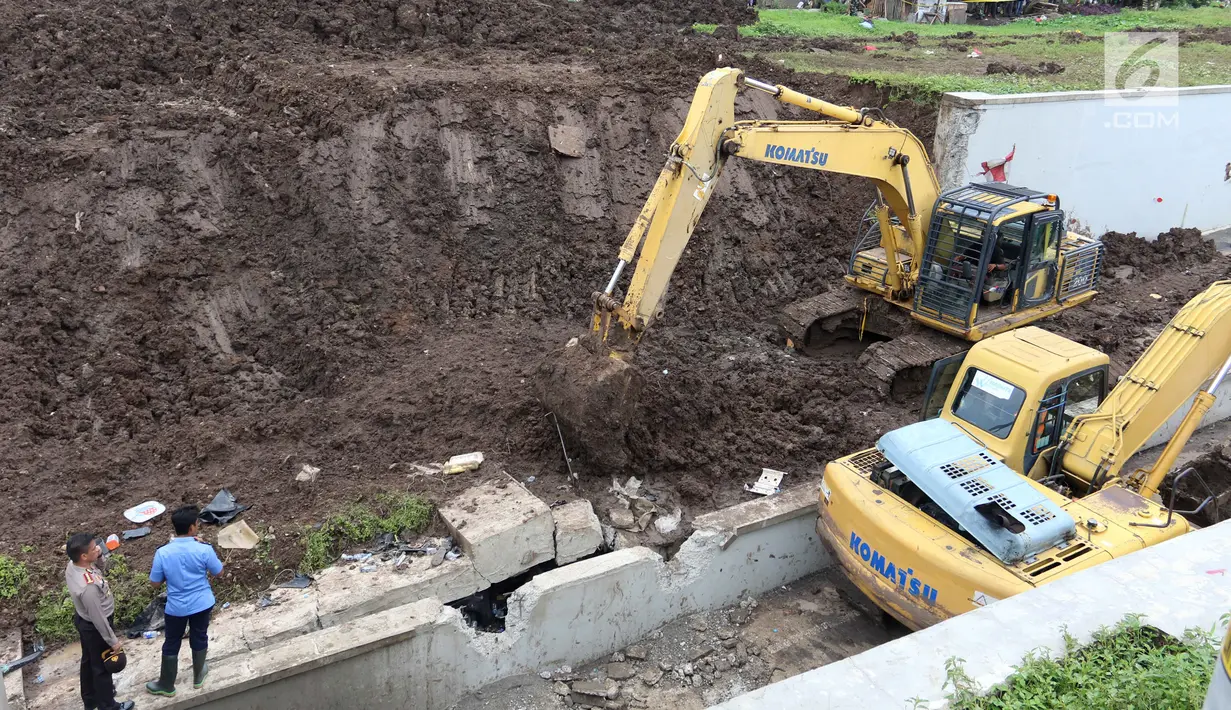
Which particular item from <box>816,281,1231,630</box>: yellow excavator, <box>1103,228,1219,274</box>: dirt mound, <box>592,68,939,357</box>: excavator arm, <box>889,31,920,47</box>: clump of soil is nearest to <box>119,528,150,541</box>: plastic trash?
<box>592,68,939,357</box>: excavator arm

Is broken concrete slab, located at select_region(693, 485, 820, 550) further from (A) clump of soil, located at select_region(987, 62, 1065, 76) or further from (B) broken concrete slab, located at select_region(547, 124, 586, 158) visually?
(A) clump of soil, located at select_region(987, 62, 1065, 76)

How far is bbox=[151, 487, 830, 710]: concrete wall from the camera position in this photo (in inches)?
234

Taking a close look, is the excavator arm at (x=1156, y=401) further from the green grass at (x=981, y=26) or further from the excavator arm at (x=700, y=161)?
the green grass at (x=981, y=26)

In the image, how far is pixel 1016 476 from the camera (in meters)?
6.54

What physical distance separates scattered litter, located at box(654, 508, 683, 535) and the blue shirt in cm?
360

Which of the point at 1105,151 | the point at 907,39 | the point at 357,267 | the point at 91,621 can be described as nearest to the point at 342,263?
the point at 357,267

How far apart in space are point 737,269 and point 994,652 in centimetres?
833

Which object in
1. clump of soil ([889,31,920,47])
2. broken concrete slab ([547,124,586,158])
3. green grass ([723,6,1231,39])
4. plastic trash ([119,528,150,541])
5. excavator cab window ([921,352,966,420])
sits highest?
green grass ([723,6,1231,39])

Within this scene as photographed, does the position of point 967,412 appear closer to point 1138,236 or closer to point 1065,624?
point 1065,624

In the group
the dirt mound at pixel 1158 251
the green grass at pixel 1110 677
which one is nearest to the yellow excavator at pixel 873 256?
the green grass at pixel 1110 677

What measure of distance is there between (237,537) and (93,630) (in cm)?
158

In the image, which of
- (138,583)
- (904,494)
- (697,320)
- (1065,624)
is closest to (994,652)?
(1065,624)

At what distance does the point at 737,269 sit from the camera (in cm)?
1230

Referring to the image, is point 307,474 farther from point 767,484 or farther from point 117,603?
point 767,484
